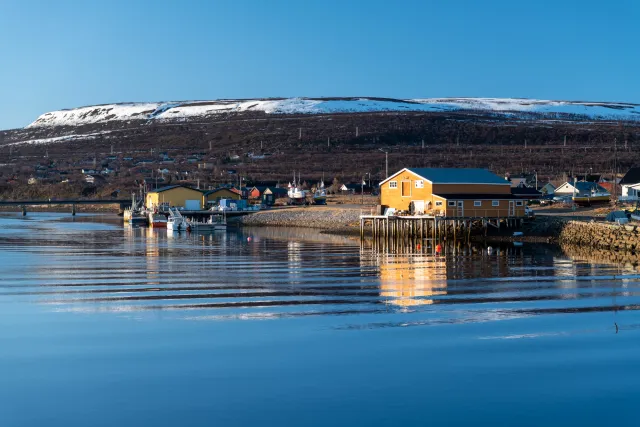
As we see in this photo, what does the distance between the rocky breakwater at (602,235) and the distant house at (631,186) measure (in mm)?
28460

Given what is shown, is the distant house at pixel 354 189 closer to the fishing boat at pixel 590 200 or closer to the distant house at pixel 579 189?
the distant house at pixel 579 189

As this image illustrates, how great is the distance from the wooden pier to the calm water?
2277cm

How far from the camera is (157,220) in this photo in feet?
284

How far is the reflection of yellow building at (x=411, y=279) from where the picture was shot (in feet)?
94.0

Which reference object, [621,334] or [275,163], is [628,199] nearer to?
[621,334]

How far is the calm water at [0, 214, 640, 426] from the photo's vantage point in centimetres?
1573

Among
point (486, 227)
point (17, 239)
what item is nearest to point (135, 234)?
point (17, 239)

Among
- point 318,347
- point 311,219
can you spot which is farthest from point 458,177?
point 318,347

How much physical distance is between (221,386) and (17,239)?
164 feet

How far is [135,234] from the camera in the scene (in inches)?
2822

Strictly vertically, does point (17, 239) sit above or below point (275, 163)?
below

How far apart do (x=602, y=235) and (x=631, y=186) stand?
35.1 m

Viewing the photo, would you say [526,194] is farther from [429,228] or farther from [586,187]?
[586,187]

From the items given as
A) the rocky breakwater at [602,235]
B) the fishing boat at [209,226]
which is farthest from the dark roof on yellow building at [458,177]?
the fishing boat at [209,226]
